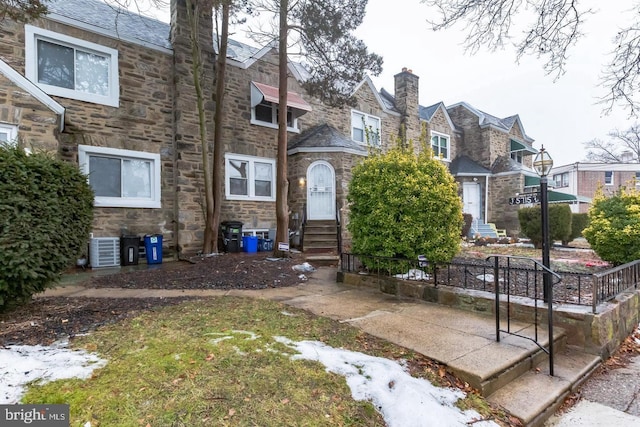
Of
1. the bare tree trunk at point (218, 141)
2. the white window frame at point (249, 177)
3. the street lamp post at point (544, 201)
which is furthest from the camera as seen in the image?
the white window frame at point (249, 177)

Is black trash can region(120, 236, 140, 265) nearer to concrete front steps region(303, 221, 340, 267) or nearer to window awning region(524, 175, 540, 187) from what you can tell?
concrete front steps region(303, 221, 340, 267)

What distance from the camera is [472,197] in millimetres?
20844

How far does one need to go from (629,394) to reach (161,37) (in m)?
13.9

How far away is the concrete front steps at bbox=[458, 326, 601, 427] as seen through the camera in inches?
110

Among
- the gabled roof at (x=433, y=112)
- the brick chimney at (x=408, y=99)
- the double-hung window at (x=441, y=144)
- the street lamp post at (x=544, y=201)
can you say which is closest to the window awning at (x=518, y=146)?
the gabled roof at (x=433, y=112)

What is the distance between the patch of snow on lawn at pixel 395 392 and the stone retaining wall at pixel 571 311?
2.18m

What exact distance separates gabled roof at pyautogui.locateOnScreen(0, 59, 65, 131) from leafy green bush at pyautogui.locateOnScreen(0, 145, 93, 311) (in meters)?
4.60

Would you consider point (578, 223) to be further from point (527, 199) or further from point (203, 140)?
point (203, 140)

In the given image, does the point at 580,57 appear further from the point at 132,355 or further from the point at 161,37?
the point at 161,37

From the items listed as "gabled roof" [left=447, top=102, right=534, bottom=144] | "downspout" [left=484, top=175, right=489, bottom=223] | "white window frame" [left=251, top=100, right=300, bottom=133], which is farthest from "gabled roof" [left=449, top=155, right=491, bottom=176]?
"white window frame" [left=251, top=100, right=300, bottom=133]

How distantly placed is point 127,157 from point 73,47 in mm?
3160

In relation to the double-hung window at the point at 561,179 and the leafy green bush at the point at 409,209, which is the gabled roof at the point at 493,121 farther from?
the leafy green bush at the point at 409,209

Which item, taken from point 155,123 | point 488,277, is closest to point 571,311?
point 488,277

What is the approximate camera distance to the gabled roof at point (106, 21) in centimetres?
907
